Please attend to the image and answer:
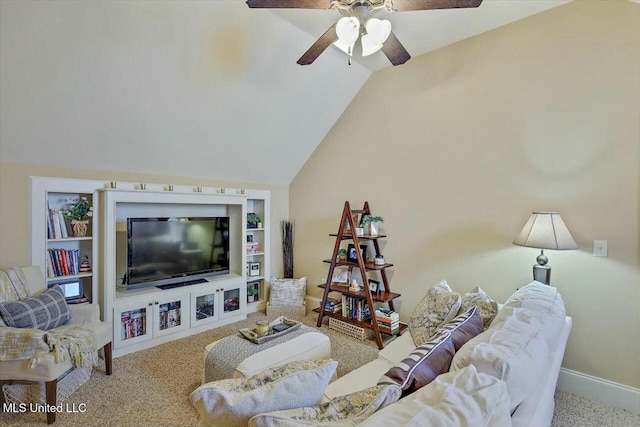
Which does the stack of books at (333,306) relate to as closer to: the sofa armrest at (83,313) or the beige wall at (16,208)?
the sofa armrest at (83,313)

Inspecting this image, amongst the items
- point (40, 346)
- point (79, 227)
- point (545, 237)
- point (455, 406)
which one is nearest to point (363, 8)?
point (455, 406)

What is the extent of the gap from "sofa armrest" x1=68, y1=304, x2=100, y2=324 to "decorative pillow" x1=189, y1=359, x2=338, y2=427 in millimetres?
2182

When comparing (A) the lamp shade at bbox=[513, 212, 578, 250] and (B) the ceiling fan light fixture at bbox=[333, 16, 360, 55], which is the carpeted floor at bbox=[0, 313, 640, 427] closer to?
(A) the lamp shade at bbox=[513, 212, 578, 250]

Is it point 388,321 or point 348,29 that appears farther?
point 388,321

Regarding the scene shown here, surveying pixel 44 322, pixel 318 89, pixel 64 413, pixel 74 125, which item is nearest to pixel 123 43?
pixel 74 125

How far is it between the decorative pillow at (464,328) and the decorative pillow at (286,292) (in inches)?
106

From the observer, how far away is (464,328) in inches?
64.6

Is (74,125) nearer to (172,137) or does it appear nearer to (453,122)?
(172,137)

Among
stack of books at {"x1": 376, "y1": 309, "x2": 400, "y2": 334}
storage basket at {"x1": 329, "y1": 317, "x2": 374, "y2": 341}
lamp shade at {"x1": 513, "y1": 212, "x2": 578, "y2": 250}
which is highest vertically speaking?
lamp shade at {"x1": 513, "y1": 212, "x2": 578, "y2": 250}

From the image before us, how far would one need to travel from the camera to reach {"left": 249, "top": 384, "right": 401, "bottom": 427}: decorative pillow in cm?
87

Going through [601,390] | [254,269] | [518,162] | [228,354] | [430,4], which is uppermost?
[430,4]

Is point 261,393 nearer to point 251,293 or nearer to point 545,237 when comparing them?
point 545,237

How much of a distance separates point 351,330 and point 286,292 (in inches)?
44.0

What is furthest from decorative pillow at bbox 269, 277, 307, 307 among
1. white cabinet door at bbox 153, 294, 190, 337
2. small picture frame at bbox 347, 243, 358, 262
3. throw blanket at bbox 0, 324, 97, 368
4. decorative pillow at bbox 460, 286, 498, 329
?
decorative pillow at bbox 460, 286, 498, 329
